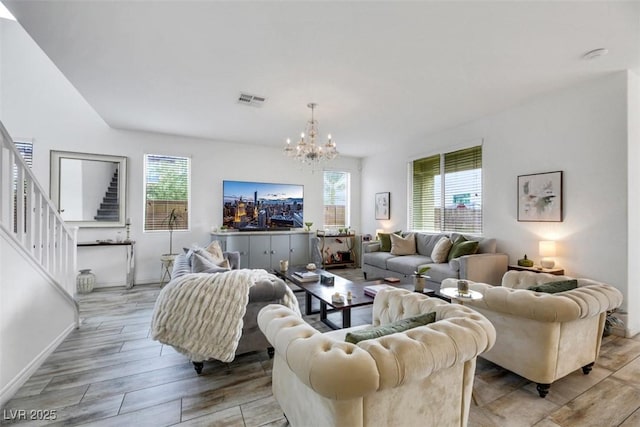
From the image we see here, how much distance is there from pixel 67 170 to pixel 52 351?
3.30 metres

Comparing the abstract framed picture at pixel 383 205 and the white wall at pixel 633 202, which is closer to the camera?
the white wall at pixel 633 202

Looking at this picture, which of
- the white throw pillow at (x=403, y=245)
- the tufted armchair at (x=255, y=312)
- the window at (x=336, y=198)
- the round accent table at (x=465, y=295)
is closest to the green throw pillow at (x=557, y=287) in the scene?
the round accent table at (x=465, y=295)

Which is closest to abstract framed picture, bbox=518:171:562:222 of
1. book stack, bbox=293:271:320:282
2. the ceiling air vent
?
book stack, bbox=293:271:320:282

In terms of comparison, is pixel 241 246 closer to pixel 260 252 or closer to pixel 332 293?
pixel 260 252

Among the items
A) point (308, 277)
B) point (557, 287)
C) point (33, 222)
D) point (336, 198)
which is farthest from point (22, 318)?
point (336, 198)

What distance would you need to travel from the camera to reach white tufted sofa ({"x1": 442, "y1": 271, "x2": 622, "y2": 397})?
1.75 meters

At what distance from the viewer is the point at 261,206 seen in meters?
5.76

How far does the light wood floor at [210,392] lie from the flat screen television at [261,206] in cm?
320

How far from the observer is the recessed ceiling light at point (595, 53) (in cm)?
246

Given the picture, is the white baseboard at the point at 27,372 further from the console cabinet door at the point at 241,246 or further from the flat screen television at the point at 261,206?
the flat screen television at the point at 261,206

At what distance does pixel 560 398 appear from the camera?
1834mm

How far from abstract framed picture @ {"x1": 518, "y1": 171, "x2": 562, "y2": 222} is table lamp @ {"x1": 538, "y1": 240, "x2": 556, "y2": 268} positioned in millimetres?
337

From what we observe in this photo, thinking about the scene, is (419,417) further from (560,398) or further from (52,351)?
(52,351)

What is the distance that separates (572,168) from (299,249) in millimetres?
4416
